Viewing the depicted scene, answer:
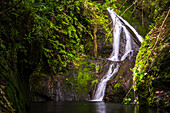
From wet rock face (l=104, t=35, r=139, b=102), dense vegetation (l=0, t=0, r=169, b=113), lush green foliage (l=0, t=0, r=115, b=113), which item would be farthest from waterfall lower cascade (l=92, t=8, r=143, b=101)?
lush green foliage (l=0, t=0, r=115, b=113)

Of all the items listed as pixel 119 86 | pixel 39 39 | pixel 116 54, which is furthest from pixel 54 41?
pixel 116 54

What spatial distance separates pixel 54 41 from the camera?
24.0 feet

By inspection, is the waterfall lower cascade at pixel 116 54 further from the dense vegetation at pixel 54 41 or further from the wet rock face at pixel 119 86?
the dense vegetation at pixel 54 41

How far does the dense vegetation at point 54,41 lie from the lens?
8.30 ft

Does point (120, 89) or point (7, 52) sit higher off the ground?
point (7, 52)

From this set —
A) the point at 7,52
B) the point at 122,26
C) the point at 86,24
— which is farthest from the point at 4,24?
the point at 122,26

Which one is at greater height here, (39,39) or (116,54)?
(116,54)

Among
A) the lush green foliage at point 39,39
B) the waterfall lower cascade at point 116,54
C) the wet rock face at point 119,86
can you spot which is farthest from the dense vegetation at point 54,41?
the wet rock face at point 119,86

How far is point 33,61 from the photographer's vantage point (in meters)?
4.42

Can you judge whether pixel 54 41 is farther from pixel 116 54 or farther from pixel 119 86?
pixel 116 54

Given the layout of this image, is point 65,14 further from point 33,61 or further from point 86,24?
point 33,61

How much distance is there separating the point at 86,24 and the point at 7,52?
25.3 feet

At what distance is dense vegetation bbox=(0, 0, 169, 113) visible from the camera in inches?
99.6

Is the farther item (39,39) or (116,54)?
(116,54)
